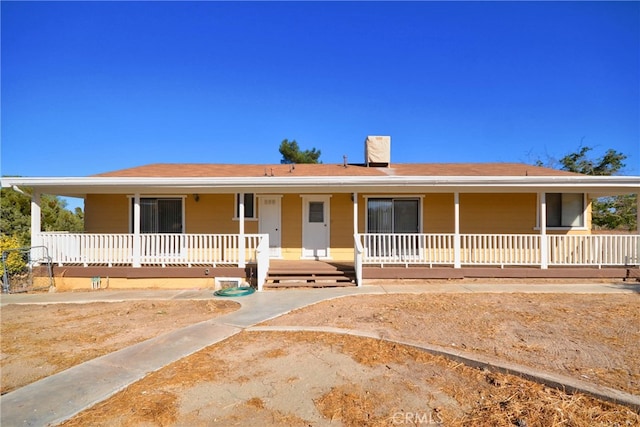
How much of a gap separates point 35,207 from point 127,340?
7208mm

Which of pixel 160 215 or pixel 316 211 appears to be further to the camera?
pixel 316 211

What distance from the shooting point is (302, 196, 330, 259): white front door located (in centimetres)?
1084

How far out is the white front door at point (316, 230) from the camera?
35.6 ft

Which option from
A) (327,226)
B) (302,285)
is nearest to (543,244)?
(327,226)

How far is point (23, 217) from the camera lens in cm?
1555

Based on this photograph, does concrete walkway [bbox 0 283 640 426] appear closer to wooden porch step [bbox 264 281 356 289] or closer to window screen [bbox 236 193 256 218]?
wooden porch step [bbox 264 281 356 289]

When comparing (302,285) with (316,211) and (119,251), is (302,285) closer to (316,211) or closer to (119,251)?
(316,211)

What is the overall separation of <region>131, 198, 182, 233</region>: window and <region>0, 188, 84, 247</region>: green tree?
5167 millimetres

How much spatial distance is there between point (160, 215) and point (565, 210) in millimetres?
12875

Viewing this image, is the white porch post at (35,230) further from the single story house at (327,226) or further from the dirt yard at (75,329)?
the dirt yard at (75,329)

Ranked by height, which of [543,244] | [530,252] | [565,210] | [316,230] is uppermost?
[565,210]

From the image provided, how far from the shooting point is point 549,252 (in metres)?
9.57


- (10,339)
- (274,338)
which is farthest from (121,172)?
(274,338)

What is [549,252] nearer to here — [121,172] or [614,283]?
[614,283]
